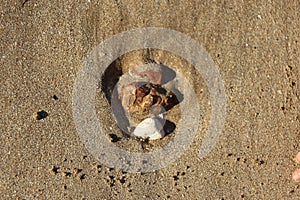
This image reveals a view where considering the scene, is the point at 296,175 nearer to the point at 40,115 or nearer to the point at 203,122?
the point at 203,122

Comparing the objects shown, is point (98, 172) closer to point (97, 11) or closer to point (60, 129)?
point (60, 129)

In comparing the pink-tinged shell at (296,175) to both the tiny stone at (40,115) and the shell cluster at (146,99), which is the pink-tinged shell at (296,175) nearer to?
the shell cluster at (146,99)

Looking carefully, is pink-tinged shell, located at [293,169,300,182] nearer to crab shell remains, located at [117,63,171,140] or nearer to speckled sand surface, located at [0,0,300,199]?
speckled sand surface, located at [0,0,300,199]

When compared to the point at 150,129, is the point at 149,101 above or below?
above

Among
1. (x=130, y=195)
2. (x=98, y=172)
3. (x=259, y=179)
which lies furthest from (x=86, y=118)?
(x=259, y=179)

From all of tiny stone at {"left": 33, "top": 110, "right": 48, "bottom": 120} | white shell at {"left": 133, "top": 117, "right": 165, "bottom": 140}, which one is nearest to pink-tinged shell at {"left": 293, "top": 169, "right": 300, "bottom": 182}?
white shell at {"left": 133, "top": 117, "right": 165, "bottom": 140}

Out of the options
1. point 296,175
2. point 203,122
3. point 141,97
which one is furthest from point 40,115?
point 296,175
